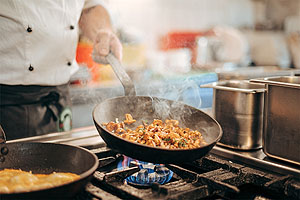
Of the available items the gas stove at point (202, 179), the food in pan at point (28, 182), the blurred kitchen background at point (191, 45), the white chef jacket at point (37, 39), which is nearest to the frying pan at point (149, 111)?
the gas stove at point (202, 179)

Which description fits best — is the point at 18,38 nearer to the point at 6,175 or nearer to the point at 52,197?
the point at 6,175

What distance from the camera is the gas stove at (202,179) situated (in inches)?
36.6

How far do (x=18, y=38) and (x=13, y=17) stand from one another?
10cm

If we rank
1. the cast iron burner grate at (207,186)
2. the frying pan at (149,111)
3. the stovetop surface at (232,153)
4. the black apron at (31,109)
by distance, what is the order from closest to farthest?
the cast iron burner grate at (207,186) < the stovetop surface at (232,153) < the frying pan at (149,111) < the black apron at (31,109)

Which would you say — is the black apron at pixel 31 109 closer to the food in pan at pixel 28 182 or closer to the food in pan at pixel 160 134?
the food in pan at pixel 160 134

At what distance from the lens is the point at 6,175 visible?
0.97 meters

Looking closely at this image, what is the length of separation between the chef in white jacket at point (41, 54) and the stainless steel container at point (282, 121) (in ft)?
2.49

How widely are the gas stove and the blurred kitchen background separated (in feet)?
5.47

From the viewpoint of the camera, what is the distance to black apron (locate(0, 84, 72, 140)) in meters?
1.76

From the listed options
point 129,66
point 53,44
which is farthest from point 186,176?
point 129,66

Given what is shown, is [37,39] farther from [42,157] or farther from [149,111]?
[42,157]

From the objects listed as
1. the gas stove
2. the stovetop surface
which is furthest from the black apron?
the gas stove

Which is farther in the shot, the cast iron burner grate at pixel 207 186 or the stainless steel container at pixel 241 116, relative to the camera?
the stainless steel container at pixel 241 116

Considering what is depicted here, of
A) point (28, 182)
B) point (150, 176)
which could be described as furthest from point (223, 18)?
point (28, 182)
